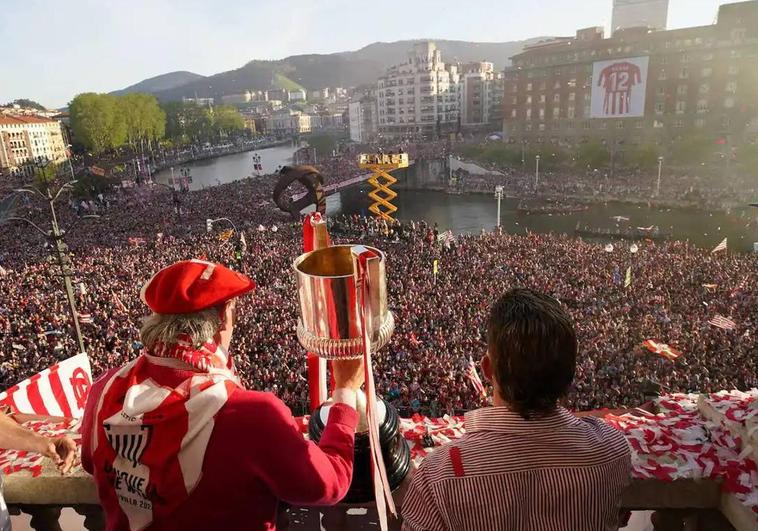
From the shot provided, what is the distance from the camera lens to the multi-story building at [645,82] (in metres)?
52.8

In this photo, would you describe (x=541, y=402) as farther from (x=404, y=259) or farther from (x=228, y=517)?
(x=404, y=259)

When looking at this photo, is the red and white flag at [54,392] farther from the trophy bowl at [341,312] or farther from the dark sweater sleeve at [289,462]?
the dark sweater sleeve at [289,462]

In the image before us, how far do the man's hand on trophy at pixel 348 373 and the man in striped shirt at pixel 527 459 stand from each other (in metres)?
0.55

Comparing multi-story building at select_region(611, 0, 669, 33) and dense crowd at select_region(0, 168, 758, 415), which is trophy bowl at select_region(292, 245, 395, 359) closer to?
dense crowd at select_region(0, 168, 758, 415)

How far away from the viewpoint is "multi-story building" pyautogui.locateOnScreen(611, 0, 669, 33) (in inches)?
4504

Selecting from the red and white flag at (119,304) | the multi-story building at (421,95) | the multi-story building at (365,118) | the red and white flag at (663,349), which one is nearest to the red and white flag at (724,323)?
the red and white flag at (663,349)

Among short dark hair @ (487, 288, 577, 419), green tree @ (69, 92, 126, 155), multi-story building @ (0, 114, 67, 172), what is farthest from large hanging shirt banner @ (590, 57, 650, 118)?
short dark hair @ (487, 288, 577, 419)

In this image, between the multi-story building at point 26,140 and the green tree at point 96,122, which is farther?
the multi-story building at point 26,140

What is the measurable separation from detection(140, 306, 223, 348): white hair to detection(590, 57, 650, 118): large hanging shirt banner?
2619 inches

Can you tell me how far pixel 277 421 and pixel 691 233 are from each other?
4036 cm

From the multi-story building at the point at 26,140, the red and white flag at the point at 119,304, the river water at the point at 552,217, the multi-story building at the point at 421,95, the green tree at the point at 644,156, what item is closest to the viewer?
the red and white flag at the point at 119,304

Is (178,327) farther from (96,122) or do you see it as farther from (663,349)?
(96,122)

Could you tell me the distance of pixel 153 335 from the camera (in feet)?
5.23

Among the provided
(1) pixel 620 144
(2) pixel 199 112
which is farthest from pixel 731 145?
(2) pixel 199 112
